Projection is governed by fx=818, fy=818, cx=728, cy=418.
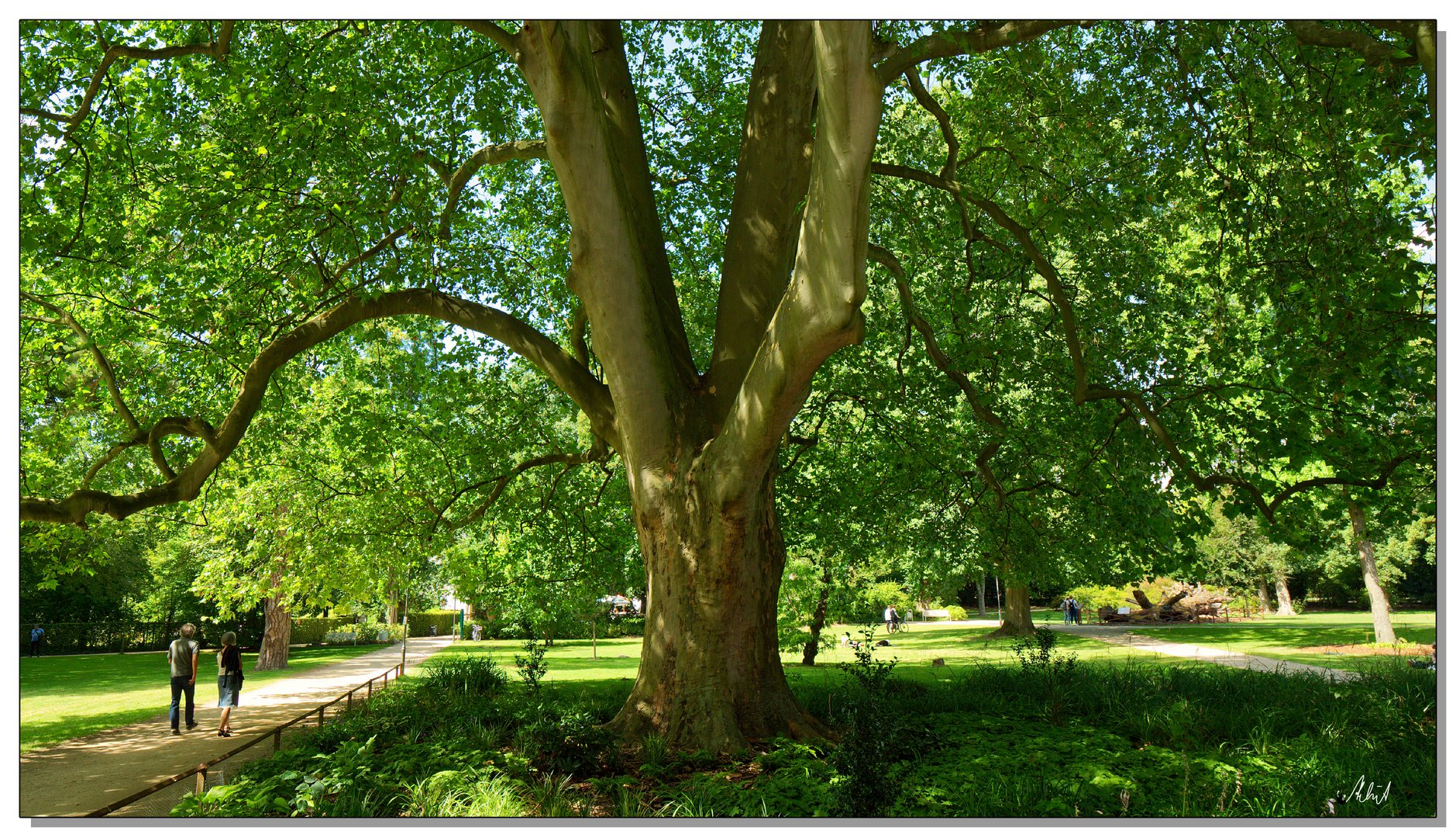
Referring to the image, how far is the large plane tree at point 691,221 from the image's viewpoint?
5.31 metres

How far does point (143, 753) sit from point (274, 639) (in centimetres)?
1207

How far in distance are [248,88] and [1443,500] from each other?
373 inches

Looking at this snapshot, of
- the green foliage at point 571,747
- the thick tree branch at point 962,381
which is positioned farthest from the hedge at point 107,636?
the thick tree branch at point 962,381

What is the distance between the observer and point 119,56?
5598 mm

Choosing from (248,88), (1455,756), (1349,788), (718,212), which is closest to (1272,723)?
(1455,756)

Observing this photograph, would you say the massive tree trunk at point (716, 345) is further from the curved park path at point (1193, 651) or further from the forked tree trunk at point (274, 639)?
the forked tree trunk at point (274, 639)

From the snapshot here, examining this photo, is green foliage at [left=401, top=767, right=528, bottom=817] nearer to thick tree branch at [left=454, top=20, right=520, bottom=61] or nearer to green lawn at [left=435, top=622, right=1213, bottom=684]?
thick tree branch at [left=454, top=20, right=520, bottom=61]

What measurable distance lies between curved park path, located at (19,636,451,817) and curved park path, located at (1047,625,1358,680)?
9.90 m

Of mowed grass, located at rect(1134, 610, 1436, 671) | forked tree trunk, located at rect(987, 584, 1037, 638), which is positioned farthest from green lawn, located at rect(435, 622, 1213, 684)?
mowed grass, located at rect(1134, 610, 1436, 671)

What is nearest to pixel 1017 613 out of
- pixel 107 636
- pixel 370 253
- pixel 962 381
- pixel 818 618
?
pixel 818 618

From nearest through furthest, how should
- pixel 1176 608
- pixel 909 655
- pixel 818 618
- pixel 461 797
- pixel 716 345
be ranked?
pixel 461 797, pixel 716 345, pixel 818 618, pixel 909 655, pixel 1176 608

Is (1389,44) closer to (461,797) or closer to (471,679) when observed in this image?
(461,797)

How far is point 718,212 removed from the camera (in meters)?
9.70
